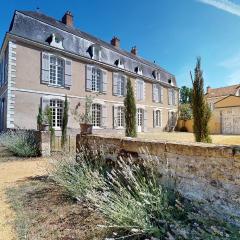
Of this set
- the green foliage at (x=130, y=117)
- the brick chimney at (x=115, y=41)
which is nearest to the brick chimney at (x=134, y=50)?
the brick chimney at (x=115, y=41)

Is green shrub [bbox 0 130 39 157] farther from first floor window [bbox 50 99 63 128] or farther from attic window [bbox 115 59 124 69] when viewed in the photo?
attic window [bbox 115 59 124 69]

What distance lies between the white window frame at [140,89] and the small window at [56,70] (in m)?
7.99

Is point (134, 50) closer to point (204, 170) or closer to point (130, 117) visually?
point (130, 117)

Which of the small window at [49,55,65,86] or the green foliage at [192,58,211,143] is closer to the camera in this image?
the green foliage at [192,58,211,143]

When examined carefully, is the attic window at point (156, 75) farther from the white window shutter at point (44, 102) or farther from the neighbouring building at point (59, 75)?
the white window shutter at point (44, 102)

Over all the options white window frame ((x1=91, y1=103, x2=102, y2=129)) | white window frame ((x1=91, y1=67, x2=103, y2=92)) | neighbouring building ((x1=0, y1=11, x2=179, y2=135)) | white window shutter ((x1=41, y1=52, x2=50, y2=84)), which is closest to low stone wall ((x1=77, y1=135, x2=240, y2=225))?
neighbouring building ((x1=0, y1=11, x2=179, y2=135))

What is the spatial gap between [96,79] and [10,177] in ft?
42.7

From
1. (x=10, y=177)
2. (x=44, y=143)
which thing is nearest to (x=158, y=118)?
(x=44, y=143)

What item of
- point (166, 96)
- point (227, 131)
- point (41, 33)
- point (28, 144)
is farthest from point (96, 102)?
point (227, 131)

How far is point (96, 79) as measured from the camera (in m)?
17.9

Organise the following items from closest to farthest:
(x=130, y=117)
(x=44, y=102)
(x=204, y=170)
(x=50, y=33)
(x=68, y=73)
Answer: (x=204, y=170) → (x=130, y=117) → (x=44, y=102) → (x=50, y=33) → (x=68, y=73)

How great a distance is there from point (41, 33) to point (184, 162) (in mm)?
14531

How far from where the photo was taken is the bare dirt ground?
2.92m

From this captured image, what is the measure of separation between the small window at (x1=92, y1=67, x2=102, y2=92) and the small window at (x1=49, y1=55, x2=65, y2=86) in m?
2.81
